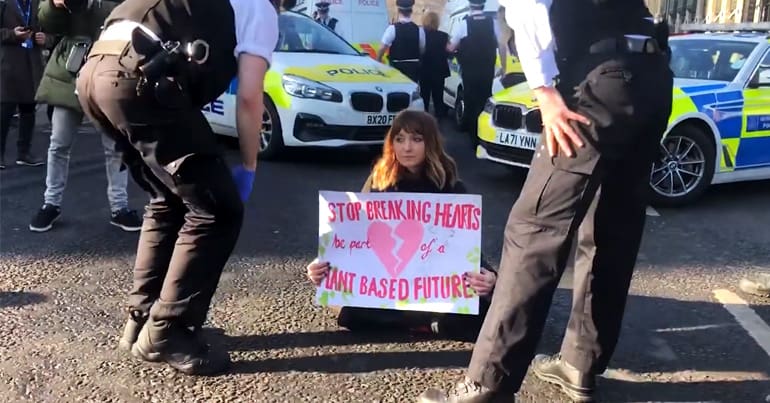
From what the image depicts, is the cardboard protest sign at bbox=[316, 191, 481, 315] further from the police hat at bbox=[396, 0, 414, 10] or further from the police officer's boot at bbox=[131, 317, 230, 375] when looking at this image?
the police hat at bbox=[396, 0, 414, 10]

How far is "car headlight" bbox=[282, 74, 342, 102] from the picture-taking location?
7.86 m

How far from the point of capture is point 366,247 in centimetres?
365

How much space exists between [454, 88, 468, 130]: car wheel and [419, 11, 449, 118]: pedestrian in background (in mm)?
404

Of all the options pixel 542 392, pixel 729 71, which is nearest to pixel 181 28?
pixel 542 392

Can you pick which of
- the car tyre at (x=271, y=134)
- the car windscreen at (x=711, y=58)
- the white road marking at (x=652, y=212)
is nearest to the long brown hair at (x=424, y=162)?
the white road marking at (x=652, y=212)

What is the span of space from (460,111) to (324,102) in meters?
3.87

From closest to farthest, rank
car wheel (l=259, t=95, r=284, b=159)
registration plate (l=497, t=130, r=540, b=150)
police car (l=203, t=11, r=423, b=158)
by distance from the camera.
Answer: registration plate (l=497, t=130, r=540, b=150)
police car (l=203, t=11, r=423, b=158)
car wheel (l=259, t=95, r=284, b=159)

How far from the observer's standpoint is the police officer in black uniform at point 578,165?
2.56 m

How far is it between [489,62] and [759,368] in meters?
7.27

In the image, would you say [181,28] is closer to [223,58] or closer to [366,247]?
[223,58]

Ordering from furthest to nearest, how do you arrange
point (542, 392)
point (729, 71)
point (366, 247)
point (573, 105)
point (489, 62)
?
1. point (489, 62)
2. point (729, 71)
3. point (366, 247)
4. point (542, 392)
5. point (573, 105)

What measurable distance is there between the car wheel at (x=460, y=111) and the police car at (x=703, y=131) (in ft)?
12.3

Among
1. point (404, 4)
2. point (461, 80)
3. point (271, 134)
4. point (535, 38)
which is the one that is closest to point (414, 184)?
point (535, 38)

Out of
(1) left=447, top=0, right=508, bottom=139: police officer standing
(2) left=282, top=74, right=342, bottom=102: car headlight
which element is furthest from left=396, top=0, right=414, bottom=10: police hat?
(2) left=282, top=74, right=342, bottom=102: car headlight
